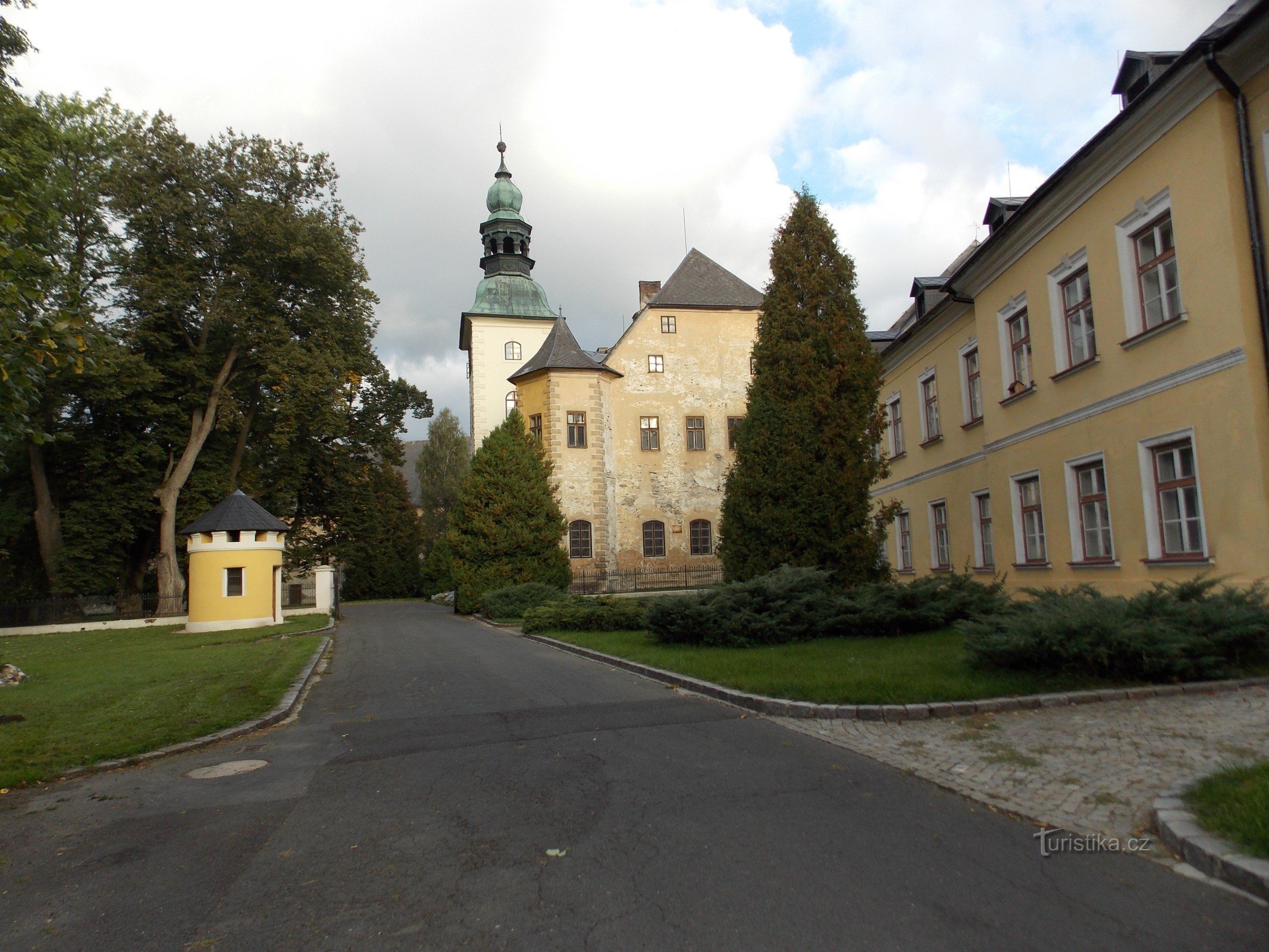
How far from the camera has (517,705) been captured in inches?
401

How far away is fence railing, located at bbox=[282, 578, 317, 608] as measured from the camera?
3234 cm

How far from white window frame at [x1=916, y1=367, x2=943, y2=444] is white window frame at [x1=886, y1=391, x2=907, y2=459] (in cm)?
127

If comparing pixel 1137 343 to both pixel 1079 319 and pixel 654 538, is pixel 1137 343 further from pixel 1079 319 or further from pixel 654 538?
pixel 654 538

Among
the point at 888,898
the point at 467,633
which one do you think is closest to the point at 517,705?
the point at 888,898

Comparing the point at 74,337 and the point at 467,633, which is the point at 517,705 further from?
the point at 467,633

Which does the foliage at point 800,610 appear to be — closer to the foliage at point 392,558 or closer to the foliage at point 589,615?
the foliage at point 589,615

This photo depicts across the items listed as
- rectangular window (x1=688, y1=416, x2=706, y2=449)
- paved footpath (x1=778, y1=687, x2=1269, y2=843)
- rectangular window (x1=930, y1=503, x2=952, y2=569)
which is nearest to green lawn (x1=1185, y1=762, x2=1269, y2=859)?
paved footpath (x1=778, y1=687, x2=1269, y2=843)

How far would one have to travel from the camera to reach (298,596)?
107 ft

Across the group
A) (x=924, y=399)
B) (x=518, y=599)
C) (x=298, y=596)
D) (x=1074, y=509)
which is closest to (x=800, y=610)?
(x=1074, y=509)

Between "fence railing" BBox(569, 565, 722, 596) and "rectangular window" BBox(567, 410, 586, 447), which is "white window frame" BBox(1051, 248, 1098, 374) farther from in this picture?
"rectangular window" BBox(567, 410, 586, 447)

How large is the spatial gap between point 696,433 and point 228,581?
2222 cm

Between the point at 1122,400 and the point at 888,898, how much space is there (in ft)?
38.1

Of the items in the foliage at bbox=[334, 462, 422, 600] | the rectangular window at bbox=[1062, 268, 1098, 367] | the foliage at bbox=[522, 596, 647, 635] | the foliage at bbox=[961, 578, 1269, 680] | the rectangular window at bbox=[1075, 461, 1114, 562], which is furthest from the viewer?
the foliage at bbox=[334, 462, 422, 600]

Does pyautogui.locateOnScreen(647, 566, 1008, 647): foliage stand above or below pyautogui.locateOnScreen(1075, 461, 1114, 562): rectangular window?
below
